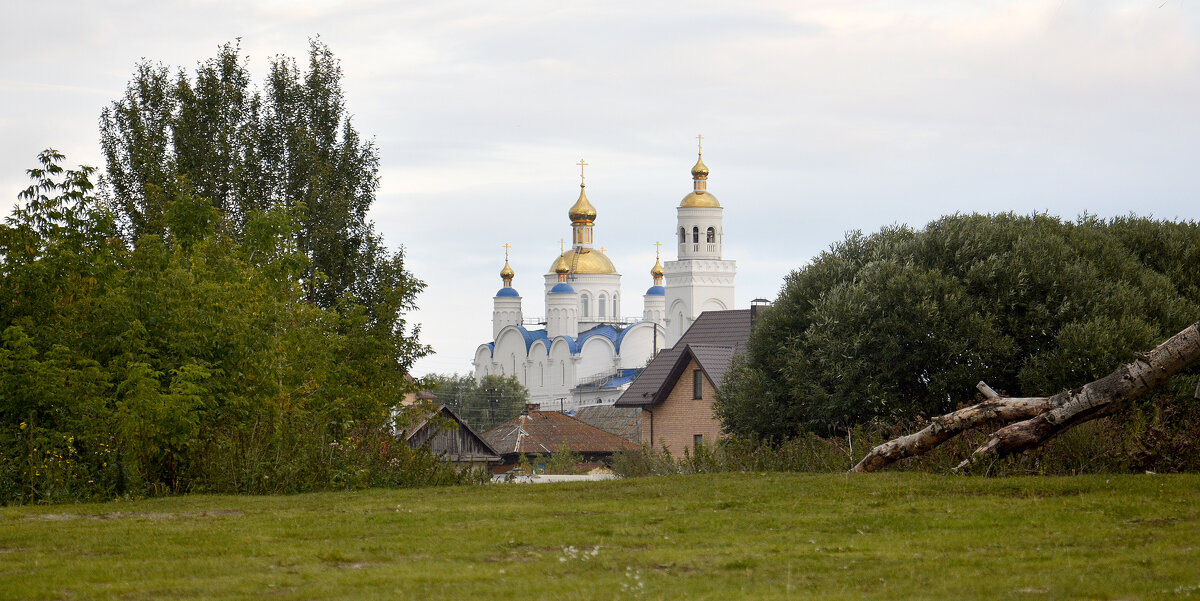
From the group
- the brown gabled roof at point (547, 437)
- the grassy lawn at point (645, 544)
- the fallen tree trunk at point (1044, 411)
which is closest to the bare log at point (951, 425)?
the fallen tree trunk at point (1044, 411)

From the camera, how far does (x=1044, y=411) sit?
1532 cm

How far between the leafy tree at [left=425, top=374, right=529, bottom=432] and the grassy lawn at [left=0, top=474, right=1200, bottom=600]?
114180mm

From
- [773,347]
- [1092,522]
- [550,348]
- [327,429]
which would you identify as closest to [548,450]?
[773,347]

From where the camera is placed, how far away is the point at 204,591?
788 centimetres

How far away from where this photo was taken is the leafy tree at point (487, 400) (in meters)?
130

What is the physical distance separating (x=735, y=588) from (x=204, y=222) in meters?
17.6

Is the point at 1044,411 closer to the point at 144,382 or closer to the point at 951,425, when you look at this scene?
the point at 951,425

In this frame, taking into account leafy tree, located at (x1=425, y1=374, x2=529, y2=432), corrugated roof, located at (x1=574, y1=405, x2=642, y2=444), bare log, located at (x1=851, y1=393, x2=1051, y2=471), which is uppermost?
leafy tree, located at (x1=425, y1=374, x2=529, y2=432)

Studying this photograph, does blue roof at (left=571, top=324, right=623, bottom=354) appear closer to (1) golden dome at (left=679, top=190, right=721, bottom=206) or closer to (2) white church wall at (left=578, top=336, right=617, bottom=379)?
(2) white church wall at (left=578, top=336, right=617, bottom=379)

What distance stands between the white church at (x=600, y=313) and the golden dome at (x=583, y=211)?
0.11 metres

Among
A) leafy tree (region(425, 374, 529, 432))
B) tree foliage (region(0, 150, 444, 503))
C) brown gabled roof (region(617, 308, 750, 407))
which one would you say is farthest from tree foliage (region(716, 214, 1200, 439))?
leafy tree (region(425, 374, 529, 432))

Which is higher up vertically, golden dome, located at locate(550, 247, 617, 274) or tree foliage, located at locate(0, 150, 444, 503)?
golden dome, located at locate(550, 247, 617, 274)

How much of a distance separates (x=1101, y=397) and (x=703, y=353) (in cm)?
3690

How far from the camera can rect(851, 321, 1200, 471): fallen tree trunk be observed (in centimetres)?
1423
